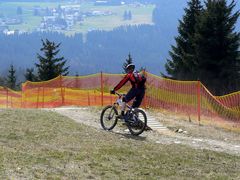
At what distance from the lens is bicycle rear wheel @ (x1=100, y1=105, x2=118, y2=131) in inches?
578

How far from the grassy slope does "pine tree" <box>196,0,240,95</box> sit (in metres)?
31.9

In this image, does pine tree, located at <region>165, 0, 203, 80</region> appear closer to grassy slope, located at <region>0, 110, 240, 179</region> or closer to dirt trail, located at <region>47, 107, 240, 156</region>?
dirt trail, located at <region>47, 107, 240, 156</region>

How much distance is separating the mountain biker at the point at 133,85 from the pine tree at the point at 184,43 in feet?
114

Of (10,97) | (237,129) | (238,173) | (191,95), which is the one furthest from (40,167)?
(10,97)

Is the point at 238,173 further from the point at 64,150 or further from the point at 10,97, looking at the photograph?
the point at 10,97

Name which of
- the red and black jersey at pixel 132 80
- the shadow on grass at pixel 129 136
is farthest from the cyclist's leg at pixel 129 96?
the shadow on grass at pixel 129 136

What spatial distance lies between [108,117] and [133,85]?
1298 millimetres

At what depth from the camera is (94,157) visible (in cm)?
1019

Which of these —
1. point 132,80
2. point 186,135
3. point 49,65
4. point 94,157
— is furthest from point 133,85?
point 49,65

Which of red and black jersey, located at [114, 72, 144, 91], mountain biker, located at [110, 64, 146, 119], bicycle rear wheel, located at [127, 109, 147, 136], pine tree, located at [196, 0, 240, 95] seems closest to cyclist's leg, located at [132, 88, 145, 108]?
mountain biker, located at [110, 64, 146, 119]

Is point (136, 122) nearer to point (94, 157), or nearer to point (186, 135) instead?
point (186, 135)

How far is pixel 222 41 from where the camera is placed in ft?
148

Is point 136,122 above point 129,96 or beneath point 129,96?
beneath

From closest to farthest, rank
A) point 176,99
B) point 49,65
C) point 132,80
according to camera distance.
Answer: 1. point 132,80
2. point 176,99
3. point 49,65
